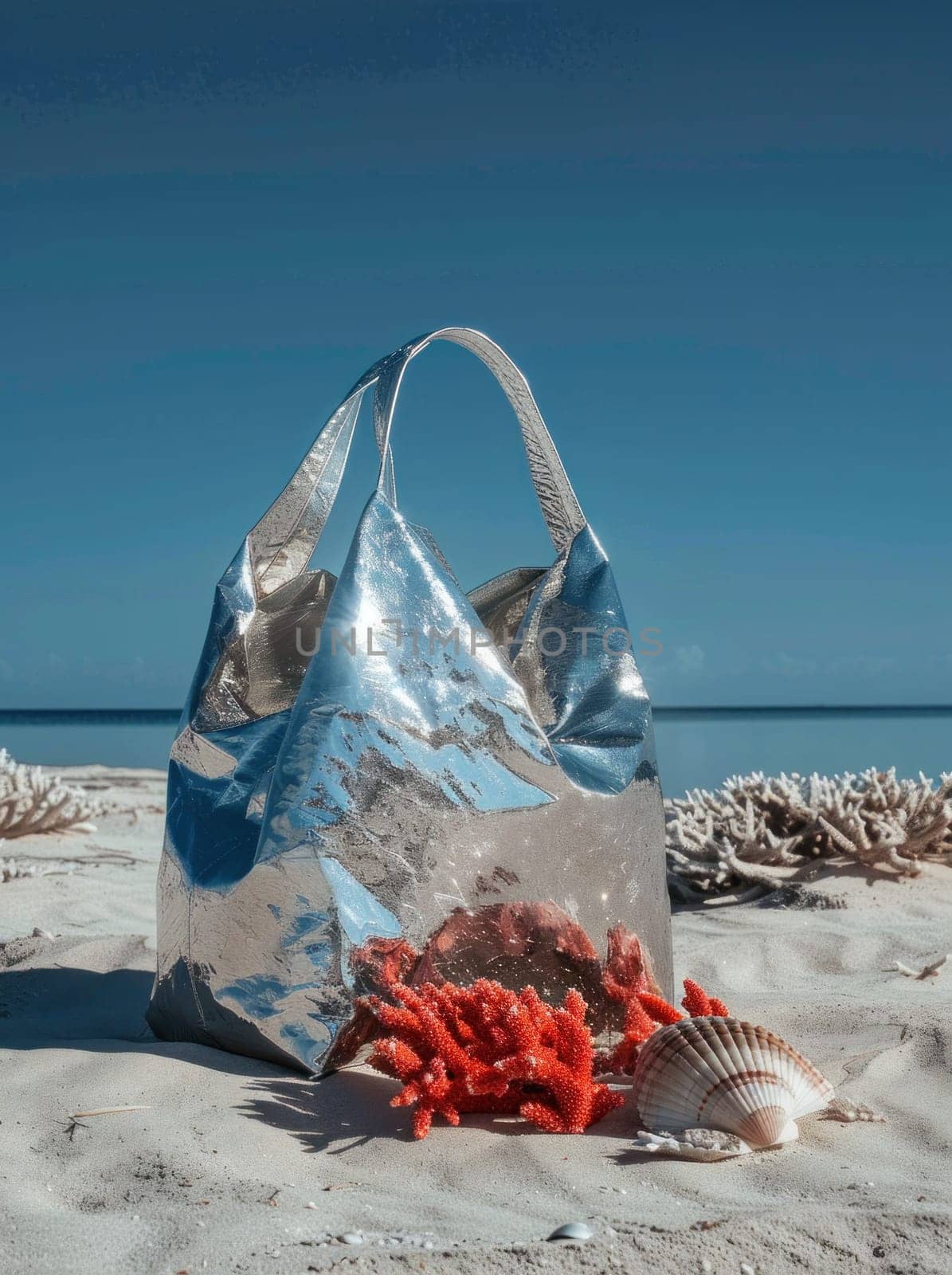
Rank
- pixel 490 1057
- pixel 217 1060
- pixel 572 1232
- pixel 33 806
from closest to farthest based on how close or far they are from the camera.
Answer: pixel 572 1232 → pixel 490 1057 → pixel 217 1060 → pixel 33 806

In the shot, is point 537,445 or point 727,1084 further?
point 537,445

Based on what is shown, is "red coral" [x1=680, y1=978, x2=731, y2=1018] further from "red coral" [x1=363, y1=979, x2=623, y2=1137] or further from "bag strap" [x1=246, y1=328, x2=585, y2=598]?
"bag strap" [x1=246, y1=328, x2=585, y2=598]

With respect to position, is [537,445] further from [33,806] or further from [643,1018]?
[33,806]

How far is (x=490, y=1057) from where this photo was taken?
2127 millimetres

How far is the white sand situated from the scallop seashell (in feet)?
0.22

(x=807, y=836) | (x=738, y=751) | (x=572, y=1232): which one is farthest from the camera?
(x=738, y=751)

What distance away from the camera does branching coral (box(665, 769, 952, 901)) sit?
5133mm

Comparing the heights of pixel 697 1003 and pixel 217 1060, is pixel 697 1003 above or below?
above

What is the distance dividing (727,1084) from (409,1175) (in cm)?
63

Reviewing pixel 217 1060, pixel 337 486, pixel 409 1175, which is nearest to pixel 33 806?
pixel 337 486

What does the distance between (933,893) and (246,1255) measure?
4290 millimetres

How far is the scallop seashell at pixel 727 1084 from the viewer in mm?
1960

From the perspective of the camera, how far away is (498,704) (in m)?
2.51

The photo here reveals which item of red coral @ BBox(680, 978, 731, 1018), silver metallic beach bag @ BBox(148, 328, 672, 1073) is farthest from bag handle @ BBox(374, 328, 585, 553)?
red coral @ BBox(680, 978, 731, 1018)
